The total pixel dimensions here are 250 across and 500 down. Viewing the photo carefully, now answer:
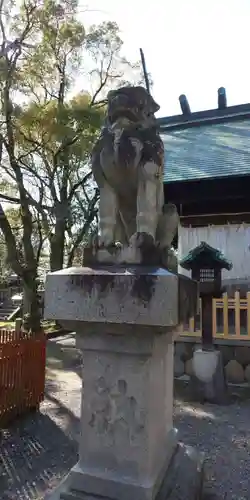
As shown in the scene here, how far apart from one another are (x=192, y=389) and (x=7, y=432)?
318 centimetres

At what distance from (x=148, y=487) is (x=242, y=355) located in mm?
5455

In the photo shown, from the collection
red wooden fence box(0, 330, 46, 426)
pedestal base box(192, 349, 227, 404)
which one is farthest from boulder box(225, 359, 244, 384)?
red wooden fence box(0, 330, 46, 426)

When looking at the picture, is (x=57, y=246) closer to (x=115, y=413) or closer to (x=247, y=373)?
(x=247, y=373)

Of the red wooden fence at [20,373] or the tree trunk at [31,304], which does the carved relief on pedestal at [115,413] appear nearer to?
the red wooden fence at [20,373]

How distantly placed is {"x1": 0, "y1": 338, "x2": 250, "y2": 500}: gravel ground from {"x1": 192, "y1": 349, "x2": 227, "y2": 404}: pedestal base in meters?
0.22

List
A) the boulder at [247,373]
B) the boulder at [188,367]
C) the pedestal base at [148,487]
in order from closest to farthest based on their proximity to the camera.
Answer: the pedestal base at [148,487] < the boulder at [247,373] < the boulder at [188,367]

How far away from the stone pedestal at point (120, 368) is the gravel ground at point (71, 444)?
44.3 inches

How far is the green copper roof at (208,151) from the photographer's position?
9086mm

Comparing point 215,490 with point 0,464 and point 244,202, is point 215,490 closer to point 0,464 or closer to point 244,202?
point 0,464

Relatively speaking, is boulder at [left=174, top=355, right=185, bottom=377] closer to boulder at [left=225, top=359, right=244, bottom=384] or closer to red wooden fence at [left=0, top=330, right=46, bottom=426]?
boulder at [left=225, top=359, right=244, bottom=384]

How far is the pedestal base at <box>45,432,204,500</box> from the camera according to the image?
223cm

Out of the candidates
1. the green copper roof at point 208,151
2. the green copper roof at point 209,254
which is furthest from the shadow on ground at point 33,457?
the green copper roof at point 208,151

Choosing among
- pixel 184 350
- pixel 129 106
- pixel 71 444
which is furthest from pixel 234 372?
pixel 129 106

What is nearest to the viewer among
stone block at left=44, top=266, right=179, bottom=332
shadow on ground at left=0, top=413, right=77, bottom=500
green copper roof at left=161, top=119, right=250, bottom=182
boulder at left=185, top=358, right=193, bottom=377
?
stone block at left=44, top=266, right=179, bottom=332
